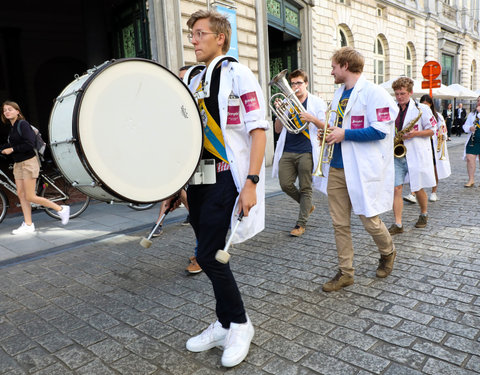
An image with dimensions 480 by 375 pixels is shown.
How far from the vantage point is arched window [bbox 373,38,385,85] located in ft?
65.0

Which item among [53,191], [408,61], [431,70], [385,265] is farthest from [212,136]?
[408,61]

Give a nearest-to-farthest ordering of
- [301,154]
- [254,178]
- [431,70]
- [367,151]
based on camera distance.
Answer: [254,178] < [367,151] < [301,154] < [431,70]

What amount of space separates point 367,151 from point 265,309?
1472 millimetres

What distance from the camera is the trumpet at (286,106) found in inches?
162

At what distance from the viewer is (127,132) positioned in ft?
7.29

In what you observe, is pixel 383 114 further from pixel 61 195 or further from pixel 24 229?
pixel 61 195

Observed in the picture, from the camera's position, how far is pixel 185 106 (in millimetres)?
2357

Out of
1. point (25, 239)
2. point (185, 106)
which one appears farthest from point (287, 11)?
point (185, 106)

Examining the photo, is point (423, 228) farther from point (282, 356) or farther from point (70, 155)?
point (70, 155)

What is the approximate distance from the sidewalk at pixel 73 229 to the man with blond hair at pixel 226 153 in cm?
334

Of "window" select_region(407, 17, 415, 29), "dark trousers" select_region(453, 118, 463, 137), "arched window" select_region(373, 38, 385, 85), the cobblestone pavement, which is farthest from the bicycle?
"dark trousers" select_region(453, 118, 463, 137)

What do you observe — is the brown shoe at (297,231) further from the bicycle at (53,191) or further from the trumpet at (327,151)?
the bicycle at (53,191)

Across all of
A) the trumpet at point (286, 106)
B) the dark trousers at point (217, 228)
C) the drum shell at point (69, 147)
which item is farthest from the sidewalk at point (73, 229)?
the dark trousers at point (217, 228)

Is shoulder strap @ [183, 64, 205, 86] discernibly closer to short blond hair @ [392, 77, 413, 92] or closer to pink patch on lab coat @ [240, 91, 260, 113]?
pink patch on lab coat @ [240, 91, 260, 113]
